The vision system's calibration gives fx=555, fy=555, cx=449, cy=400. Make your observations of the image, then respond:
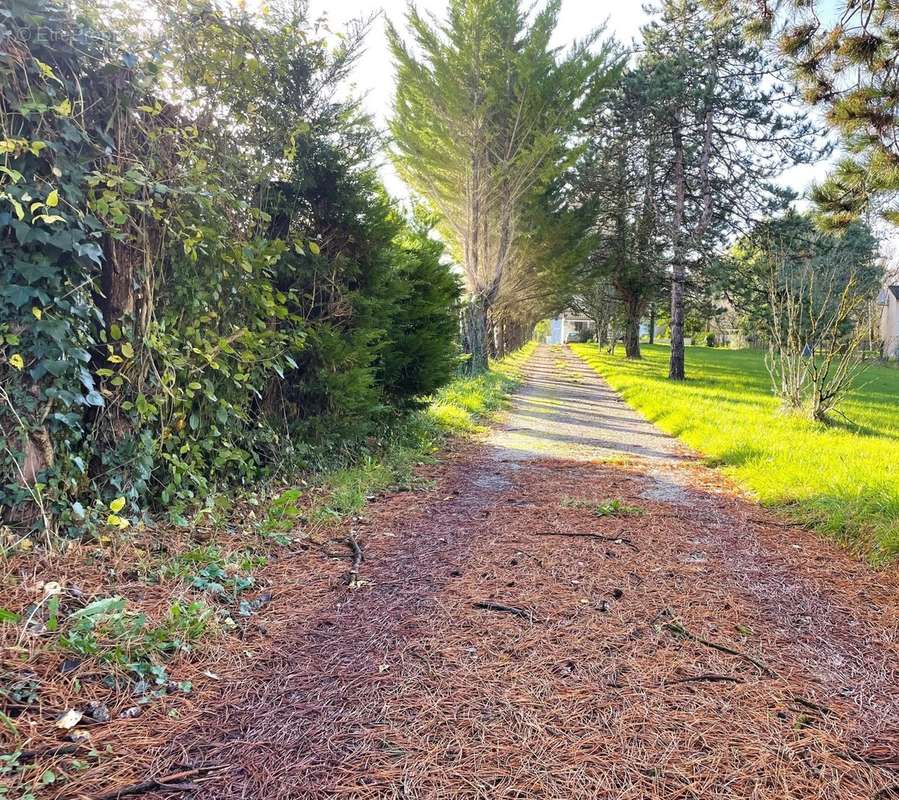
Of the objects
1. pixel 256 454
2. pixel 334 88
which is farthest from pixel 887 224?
pixel 256 454

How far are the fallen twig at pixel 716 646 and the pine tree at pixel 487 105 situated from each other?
12.0 metres

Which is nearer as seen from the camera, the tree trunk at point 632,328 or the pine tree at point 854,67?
the pine tree at point 854,67

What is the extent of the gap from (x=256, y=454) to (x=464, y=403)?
6.38 metres

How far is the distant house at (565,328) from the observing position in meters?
78.1

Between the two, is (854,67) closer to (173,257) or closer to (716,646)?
(716,646)

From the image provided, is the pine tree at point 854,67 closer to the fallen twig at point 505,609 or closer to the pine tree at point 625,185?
the fallen twig at point 505,609

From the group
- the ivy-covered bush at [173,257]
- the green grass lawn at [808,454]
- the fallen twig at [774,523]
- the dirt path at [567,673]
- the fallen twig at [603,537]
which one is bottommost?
the fallen twig at [774,523]

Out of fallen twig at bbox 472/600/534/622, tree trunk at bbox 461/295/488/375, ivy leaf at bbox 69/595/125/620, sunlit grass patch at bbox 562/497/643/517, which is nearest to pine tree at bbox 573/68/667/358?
tree trunk at bbox 461/295/488/375

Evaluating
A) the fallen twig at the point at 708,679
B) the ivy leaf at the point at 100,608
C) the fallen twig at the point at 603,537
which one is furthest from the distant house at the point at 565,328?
the ivy leaf at the point at 100,608

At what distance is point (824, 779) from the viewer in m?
1.70

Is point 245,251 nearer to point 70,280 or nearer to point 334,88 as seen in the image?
point 70,280

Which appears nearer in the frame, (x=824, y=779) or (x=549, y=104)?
(x=824, y=779)

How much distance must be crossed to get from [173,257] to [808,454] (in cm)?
619

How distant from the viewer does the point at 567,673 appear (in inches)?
87.8
